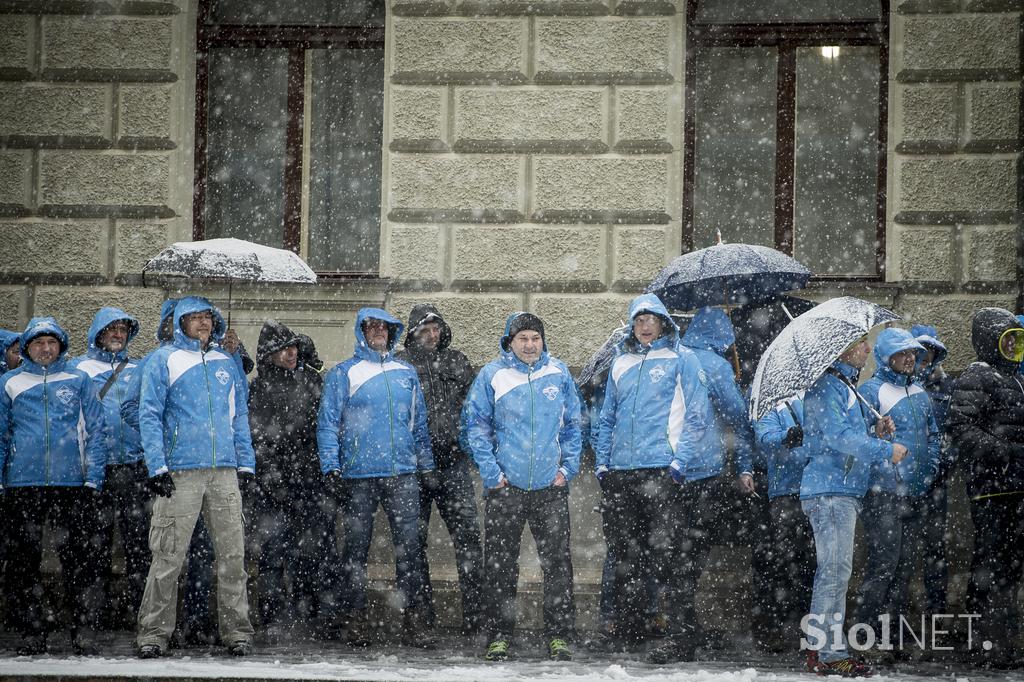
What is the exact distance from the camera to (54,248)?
32.1ft

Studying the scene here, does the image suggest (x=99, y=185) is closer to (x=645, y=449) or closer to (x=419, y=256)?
(x=419, y=256)

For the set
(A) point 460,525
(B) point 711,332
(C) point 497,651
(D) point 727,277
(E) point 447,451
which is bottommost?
(C) point 497,651

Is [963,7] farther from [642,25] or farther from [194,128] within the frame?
[194,128]

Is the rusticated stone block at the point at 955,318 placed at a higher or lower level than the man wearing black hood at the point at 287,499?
higher

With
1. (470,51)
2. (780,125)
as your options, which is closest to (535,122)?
(470,51)

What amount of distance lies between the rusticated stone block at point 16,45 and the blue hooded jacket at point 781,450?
584cm

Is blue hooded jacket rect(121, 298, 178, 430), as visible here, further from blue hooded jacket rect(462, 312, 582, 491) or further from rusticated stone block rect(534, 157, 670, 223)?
rusticated stone block rect(534, 157, 670, 223)

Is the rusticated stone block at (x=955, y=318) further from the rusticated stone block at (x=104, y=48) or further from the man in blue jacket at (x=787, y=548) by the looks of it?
the rusticated stone block at (x=104, y=48)

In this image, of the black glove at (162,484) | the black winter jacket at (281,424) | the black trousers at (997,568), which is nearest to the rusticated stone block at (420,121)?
the black winter jacket at (281,424)

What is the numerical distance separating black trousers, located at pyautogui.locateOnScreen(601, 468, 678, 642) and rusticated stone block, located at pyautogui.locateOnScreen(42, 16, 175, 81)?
15.0 feet

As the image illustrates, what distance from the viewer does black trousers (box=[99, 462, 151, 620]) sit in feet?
27.6

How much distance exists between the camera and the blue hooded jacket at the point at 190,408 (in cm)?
786

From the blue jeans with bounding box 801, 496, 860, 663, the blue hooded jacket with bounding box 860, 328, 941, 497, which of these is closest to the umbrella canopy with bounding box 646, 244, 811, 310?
the blue hooded jacket with bounding box 860, 328, 941, 497

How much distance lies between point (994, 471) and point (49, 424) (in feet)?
18.1
